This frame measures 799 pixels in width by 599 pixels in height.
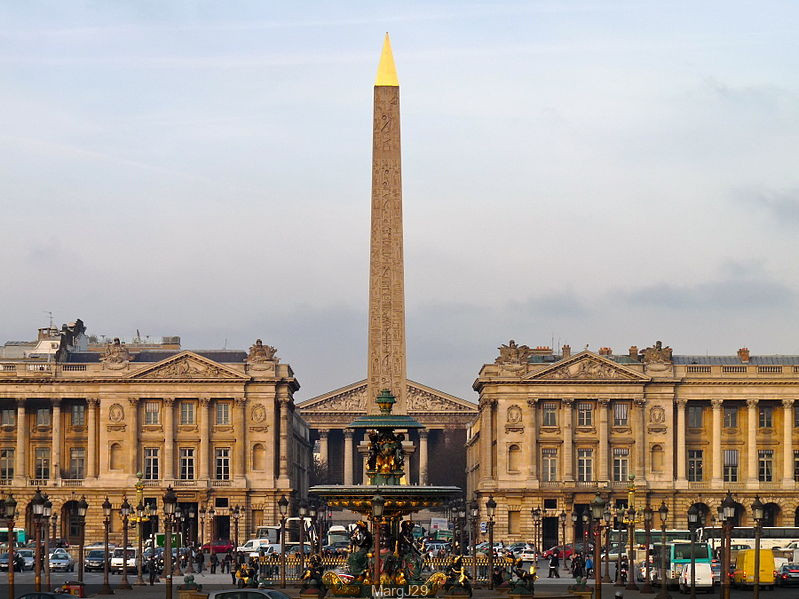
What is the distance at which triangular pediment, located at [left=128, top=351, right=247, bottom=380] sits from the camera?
120 m

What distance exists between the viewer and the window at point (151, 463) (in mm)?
120438

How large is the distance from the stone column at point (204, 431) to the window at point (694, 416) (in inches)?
1148

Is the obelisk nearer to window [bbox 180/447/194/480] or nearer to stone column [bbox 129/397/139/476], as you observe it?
window [bbox 180/447/194/480]

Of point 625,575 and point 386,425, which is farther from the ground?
point 386,425

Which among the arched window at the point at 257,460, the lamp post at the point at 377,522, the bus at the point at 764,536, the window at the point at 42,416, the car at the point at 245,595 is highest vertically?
the window at the point at 42,416

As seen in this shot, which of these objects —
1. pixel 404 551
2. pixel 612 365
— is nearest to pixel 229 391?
pixel 612 365

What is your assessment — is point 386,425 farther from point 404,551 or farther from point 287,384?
point 287,384

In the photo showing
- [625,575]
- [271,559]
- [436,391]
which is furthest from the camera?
[436,391]

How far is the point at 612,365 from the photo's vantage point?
119312 mm

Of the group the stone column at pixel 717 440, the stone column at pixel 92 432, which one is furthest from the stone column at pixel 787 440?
the stone column at pixel 92 432

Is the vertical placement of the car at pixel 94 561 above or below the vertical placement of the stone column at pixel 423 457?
below

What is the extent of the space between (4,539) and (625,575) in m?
36.8

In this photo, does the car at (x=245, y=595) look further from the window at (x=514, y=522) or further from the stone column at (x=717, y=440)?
the stone column at (x=717, y=440)

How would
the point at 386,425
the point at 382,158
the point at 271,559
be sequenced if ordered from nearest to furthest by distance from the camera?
the point at 386,425, the point at 271,559, the point at 382,158
